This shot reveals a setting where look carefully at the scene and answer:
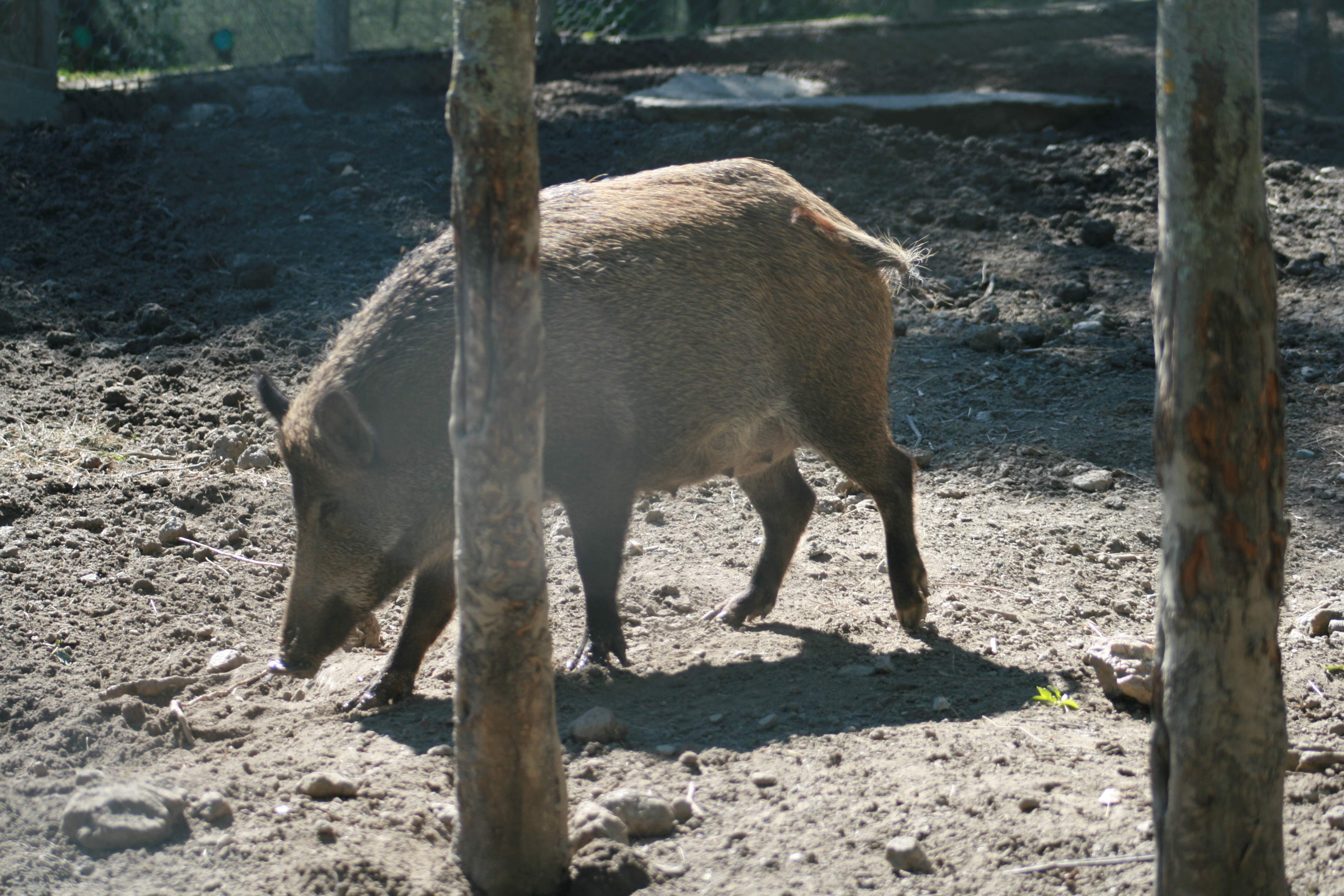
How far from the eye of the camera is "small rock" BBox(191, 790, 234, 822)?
273cm

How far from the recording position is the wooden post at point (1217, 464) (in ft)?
6.24

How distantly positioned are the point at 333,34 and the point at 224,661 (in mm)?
7335

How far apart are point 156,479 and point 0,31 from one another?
5.50 metres

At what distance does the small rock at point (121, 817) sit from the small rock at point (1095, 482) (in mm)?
3613

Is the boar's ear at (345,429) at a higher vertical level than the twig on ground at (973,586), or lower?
higher

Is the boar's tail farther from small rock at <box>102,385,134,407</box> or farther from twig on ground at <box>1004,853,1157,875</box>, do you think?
small rock at <box>102,385,134,407</box>

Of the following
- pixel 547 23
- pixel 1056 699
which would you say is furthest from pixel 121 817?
pixel 547 23

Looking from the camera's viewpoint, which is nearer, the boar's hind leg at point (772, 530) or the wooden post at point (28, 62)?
the boar's hind leg at point (772, 530)

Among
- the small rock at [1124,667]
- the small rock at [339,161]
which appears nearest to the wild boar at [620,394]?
the small rock at [1124,667]

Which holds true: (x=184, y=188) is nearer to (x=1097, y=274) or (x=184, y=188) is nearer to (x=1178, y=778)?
(x=1097, y=274)

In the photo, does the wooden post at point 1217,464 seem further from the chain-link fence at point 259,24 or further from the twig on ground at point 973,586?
the chain-link fence at point 259,24

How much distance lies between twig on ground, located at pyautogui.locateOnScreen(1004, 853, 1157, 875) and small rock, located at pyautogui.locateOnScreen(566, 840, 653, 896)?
0.74m

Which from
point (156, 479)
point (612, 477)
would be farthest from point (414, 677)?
point (156, 479)

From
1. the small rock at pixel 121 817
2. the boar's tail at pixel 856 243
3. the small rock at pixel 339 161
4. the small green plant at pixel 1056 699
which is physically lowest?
the small green plant at pixel 1056 699
